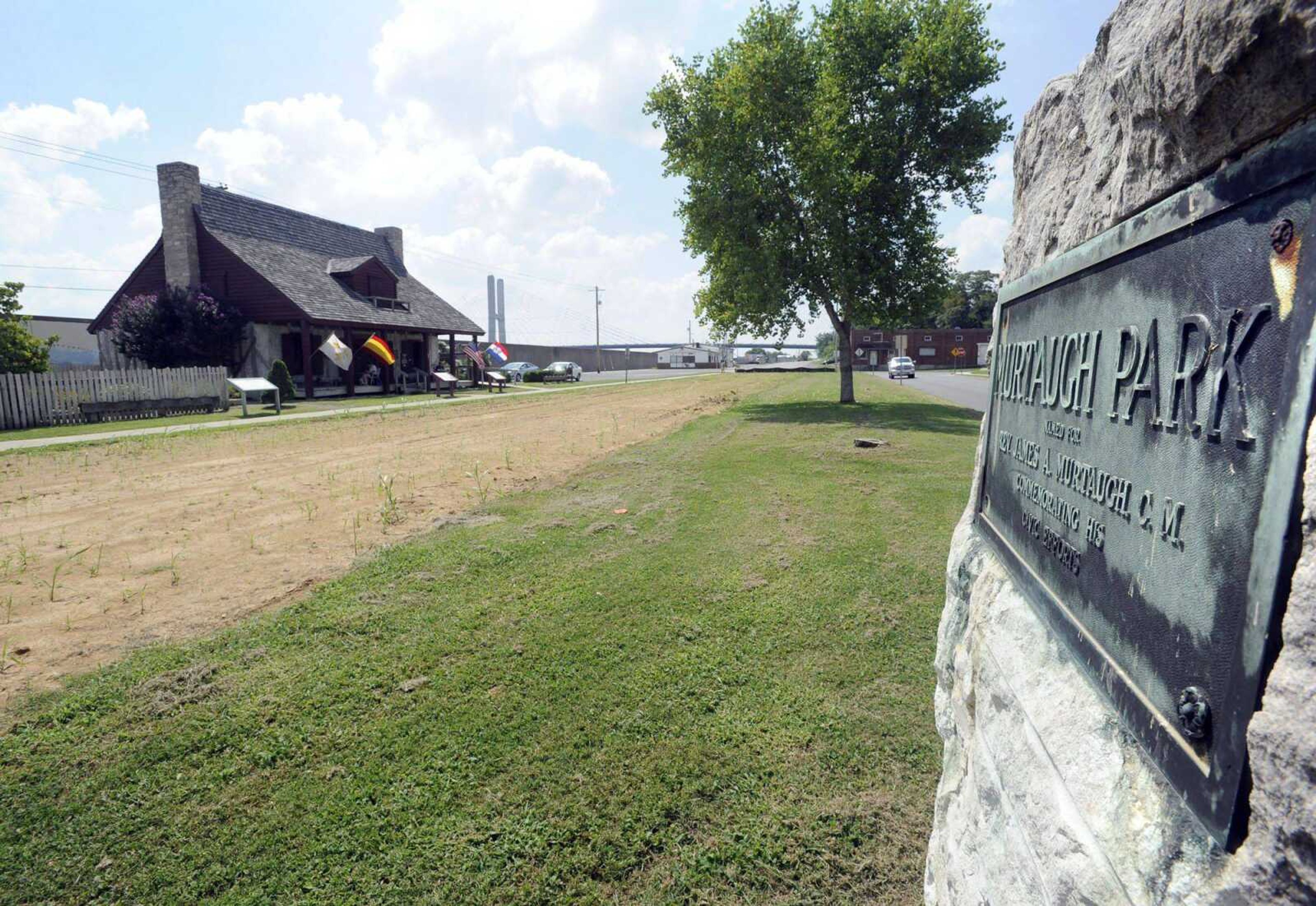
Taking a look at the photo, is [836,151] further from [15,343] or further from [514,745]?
[15,343]

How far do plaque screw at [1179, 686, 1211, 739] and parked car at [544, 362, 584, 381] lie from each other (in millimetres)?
45677

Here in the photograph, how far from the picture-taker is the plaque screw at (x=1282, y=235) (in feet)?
3.69

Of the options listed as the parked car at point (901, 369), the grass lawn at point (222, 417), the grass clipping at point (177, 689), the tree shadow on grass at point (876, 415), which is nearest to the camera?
the grass clipping at point (177, 689)

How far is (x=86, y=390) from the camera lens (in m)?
18.8

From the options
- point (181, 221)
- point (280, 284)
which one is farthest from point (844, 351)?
point (181, 221)

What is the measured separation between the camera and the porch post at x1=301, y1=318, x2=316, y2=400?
26.4 m

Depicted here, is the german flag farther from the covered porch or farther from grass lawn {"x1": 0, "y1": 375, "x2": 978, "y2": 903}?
grass lawn {"x1": 0, "y1": 375, "x2": 978, "y2": 903}

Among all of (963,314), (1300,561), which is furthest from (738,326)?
(963,314)

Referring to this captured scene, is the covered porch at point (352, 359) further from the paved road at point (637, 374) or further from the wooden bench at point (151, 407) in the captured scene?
the paved road at point (637, 374)

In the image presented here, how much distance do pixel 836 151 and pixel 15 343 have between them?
22.9 m

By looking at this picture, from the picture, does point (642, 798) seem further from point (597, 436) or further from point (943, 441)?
point (597, 436)

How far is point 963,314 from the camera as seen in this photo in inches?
3541

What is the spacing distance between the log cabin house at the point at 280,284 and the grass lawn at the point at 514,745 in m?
25.1

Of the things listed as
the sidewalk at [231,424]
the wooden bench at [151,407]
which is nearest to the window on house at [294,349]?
the sidewalk at [231,424]
